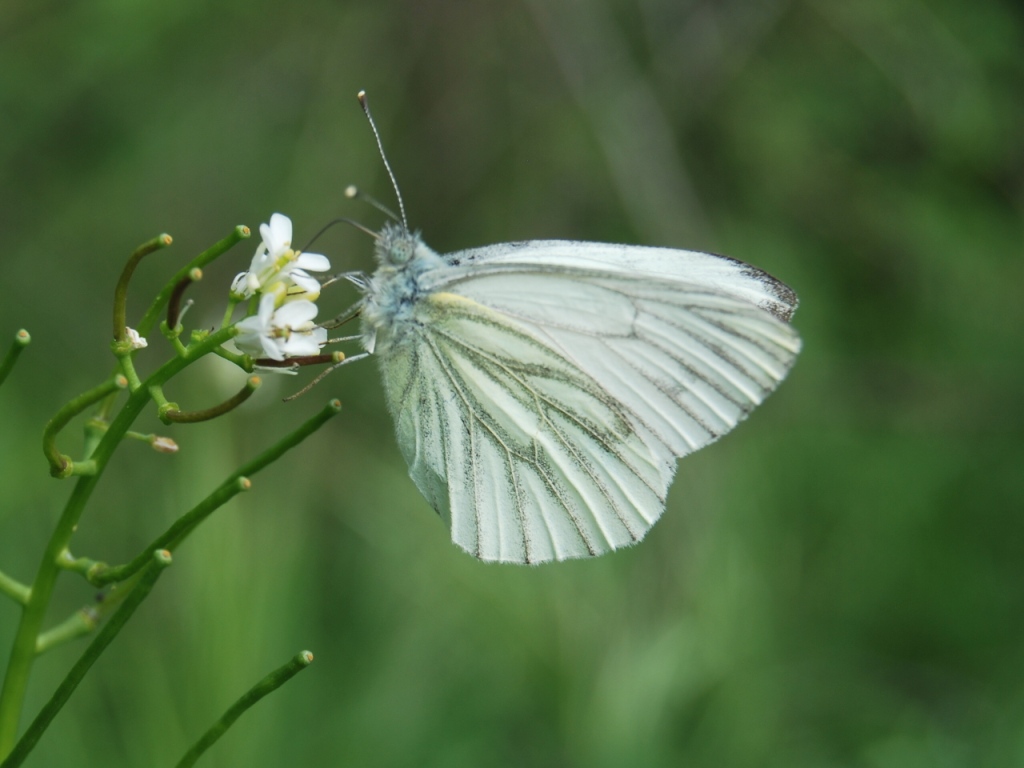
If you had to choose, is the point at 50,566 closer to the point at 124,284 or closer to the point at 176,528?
the point at 176,528

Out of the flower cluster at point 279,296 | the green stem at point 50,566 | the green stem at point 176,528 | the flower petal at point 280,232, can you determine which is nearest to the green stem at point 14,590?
the green stem at point 50,566

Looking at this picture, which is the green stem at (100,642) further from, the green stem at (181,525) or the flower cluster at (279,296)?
the flower cluster at (279,296)

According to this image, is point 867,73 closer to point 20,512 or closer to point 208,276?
point 208,276

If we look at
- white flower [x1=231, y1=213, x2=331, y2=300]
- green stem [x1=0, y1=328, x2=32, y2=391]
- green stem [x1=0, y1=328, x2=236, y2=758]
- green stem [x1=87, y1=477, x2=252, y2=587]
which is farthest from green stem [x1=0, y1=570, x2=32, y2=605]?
white flower [x1=231, y1=213, x2=331, y2=300]

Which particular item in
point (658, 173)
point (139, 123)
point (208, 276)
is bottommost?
point (658, 173)

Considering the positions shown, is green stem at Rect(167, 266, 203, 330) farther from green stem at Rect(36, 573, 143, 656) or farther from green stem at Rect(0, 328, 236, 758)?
green stem at Rect(36, 573, 143, 656)

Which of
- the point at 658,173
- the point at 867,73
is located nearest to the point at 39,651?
the point at 658,173

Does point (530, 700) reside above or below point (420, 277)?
below
